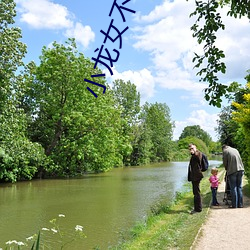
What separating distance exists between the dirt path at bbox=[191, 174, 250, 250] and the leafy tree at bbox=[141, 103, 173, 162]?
192 feet

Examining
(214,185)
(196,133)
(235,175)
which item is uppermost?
(196,133)

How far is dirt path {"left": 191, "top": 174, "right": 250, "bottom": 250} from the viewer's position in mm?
6391

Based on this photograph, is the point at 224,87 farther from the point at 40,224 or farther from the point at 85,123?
the point at 85,123

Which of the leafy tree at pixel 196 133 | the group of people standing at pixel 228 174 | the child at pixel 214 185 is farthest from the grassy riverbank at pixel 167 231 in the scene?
the leafy tree at pixel 196 133

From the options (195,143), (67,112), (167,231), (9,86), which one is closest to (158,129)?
(195,143)

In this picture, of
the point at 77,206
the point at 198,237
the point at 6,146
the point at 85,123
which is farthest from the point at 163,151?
the point at 198,237

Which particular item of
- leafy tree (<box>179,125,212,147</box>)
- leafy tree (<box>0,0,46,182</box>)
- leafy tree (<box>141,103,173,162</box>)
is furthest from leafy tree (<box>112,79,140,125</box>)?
leafy tree (<box>179,125,212,147</box>)

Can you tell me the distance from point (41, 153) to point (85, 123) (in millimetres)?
4157

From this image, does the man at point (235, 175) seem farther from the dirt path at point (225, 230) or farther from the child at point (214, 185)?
the child at point (214, 185)

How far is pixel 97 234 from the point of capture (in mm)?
9070

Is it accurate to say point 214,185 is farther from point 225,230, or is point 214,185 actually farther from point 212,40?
point 212,40

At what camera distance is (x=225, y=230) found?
746 cm

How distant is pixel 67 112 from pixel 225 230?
20826mm

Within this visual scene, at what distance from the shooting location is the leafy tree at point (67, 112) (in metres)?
27.2
